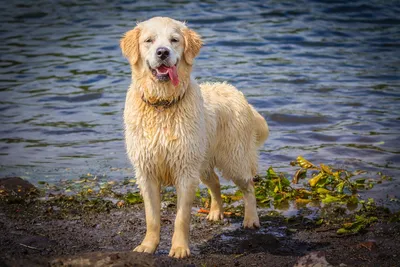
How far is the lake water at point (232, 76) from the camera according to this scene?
413 inches

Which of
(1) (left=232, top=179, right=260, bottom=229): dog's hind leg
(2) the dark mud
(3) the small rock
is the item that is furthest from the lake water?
(3) the small rock

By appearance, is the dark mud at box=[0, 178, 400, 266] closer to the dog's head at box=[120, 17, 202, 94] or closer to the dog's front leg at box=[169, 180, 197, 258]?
the dog's front leg at box=[169, 180, 197, 258]

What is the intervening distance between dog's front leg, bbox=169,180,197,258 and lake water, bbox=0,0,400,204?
3.04 metres

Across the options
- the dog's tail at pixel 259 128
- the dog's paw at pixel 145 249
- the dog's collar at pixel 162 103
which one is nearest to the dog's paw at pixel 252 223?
the dog's tail at pixel 259 128

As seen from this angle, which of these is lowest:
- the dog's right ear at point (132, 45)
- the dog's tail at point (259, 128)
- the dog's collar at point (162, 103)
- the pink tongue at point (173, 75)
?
the dog's tail at point (259, 128)

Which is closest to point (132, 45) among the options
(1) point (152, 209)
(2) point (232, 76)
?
(1) point (152, 209)

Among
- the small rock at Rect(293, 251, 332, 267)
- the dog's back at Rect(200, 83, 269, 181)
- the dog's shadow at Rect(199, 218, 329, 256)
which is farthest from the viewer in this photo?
the dog's back at Rect(200, 83, 269, 181)

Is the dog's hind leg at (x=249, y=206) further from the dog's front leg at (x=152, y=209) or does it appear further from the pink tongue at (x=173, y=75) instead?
the pink tongue at (x=173, y=75)

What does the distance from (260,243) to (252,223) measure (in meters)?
0.60

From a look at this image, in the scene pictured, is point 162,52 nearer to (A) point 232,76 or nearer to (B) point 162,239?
(B) point 162,239

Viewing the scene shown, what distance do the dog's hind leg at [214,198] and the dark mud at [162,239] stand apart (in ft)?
0.35

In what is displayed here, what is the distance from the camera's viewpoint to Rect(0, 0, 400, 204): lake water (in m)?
10.5

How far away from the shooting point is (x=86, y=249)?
655 centimetres

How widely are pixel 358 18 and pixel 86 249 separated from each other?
15.3 meters
